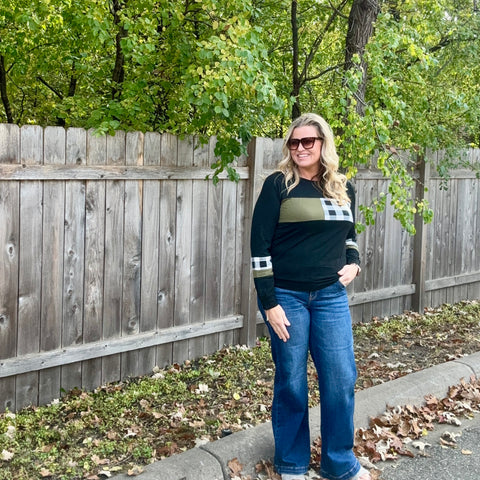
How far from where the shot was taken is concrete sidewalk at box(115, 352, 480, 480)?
356cm

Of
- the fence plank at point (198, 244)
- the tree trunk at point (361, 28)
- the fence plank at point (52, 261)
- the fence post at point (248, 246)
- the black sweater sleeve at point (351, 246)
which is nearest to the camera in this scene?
the black sweater sleeve at point (351, 246)

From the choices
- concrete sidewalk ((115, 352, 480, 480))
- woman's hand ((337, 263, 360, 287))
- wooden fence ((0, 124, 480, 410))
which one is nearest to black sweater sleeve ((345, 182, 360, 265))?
woman's hand ((337, 263, 360, 287))

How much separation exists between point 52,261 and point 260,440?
1.94m

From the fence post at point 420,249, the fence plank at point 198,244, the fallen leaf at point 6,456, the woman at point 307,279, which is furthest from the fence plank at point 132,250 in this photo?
the fence post at point 420,249

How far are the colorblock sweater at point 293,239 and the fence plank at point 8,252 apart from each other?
6.22ft

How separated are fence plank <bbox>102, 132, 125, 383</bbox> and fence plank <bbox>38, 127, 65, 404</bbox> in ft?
1.32

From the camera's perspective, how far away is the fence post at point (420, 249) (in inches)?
321

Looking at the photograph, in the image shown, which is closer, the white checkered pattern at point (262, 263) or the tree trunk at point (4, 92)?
the white checkered pattern at point (262, 263)

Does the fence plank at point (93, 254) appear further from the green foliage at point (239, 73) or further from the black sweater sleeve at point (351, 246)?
the black sweater sleeve at point (351, 246)

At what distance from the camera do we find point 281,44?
8.23 metres

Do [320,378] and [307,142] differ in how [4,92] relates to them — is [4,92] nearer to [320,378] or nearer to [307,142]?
[307,142]

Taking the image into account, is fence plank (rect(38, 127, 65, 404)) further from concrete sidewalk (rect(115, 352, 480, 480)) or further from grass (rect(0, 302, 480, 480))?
concrete sidewalk (rect(115, 352, 480, 480))

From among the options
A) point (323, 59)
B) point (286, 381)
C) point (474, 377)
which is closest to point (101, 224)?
point (286, 381)

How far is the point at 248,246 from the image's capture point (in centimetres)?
629
